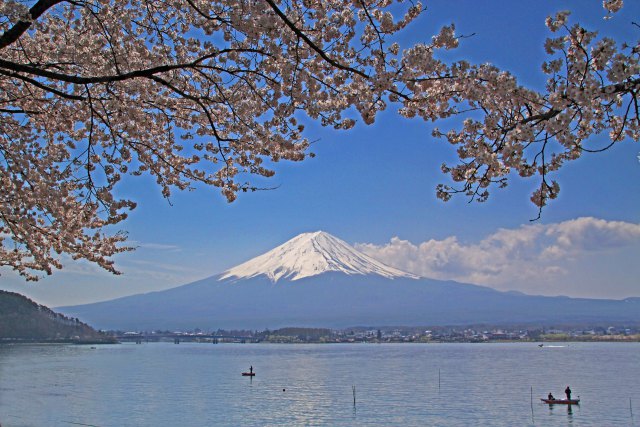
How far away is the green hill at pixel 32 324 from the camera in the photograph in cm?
10406

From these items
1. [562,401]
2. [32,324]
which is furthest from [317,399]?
[32,324]

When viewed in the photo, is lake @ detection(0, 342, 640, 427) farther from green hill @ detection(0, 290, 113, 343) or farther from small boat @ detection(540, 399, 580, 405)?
green hill @ detection(0, 290, 113, 343)

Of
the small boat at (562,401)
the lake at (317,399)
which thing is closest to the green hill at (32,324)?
the lake at (317,399)

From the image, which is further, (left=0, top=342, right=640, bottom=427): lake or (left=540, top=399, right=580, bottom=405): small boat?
(left=540, top=399, right=580, bottom=405): small boat

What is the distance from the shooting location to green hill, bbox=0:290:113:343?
341 feet

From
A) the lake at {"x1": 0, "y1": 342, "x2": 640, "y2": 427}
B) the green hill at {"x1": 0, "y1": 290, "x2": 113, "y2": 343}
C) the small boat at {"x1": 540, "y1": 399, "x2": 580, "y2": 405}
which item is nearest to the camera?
the lake at {"x1": 0, "y1": 342, "x2": 640, "y2": 427}

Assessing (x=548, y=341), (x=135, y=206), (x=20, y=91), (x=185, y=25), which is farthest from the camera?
(x=548, y=341)

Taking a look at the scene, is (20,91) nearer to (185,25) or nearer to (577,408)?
(185,25)

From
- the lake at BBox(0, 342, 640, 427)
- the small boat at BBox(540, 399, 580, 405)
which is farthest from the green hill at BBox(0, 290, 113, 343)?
the small boat at BBox(540, 399, 580, 405)

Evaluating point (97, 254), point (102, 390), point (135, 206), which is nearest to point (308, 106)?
point (135, 206)

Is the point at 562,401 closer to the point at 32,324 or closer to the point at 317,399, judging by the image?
the point at 317,399

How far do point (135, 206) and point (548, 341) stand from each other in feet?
524

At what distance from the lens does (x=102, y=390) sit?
37.3 m

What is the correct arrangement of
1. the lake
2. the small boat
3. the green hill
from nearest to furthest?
the lake, the small boat, the green hill
